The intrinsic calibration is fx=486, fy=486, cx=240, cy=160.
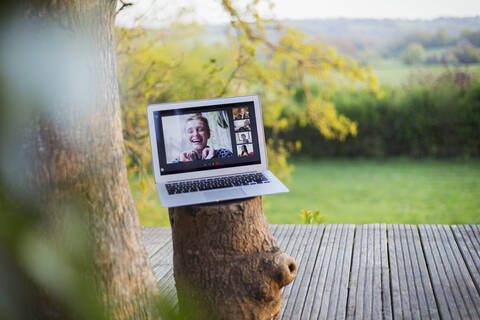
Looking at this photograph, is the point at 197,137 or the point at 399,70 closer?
the point at 197,137

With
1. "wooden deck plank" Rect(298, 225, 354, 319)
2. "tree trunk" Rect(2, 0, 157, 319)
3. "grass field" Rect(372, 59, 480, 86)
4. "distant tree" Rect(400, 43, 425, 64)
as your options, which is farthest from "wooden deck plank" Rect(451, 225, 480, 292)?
"distant tree" Rect(400, 43, 425, 64)

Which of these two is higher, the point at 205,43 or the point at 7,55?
the point at 205,43

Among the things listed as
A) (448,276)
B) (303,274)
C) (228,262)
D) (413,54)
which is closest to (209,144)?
(228,262)

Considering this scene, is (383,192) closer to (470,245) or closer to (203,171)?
(470,245)

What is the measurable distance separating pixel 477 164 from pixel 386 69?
7.70ft

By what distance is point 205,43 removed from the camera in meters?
7.22

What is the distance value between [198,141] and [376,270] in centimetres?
131

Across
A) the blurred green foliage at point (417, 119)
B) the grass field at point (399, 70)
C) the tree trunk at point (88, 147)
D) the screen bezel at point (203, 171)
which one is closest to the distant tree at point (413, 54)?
the grass field at point (399, 70)

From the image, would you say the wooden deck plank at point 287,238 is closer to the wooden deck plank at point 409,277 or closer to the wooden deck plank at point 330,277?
the wooden deck plank at point 330,277

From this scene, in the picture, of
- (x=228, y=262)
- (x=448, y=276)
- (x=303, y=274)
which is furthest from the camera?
(x=303, y=274)

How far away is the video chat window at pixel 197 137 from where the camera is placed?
7.58 ft

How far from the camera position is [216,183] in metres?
2.26

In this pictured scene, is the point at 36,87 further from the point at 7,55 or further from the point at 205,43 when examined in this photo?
the point at 205,43

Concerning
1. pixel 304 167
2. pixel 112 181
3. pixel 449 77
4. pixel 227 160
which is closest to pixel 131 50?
pixel 227 160
